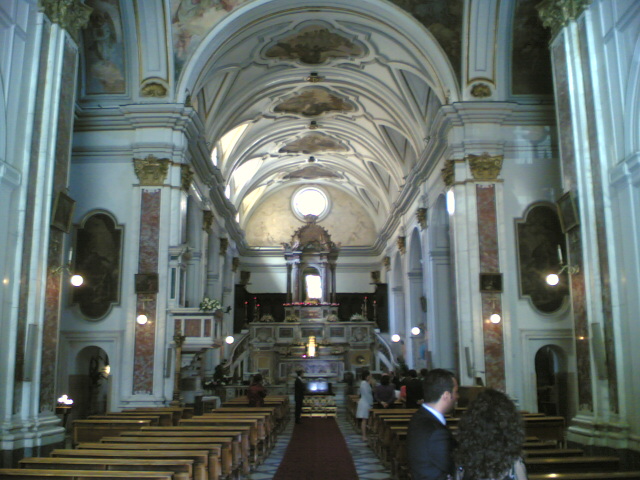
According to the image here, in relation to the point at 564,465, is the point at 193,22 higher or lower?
higher

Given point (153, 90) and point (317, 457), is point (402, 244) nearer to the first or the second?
point (153, 90)

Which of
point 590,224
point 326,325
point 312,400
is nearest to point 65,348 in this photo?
point 312,400

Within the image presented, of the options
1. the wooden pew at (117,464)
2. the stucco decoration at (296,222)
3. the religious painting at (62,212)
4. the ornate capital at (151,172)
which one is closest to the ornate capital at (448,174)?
the ornate capital at (151,172)

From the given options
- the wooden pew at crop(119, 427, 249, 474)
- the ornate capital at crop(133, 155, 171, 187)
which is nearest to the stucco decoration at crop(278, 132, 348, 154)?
the ornate capital at crop(133, 155, 171, 187)

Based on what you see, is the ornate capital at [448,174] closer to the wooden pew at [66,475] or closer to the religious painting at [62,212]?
the religious painting at [62,212]

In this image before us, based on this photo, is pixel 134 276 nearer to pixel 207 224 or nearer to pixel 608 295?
pixel 207 224

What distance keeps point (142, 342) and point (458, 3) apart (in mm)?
10511

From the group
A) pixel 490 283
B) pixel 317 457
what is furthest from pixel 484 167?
pixel 317 457

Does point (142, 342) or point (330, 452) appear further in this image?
point (142, 342)

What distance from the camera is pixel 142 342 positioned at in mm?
13906

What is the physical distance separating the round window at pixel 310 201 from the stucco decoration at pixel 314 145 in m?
6.01

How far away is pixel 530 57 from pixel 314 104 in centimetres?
957

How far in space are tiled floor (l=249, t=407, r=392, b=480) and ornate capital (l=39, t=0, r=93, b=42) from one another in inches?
285

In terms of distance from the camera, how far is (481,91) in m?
15.2
